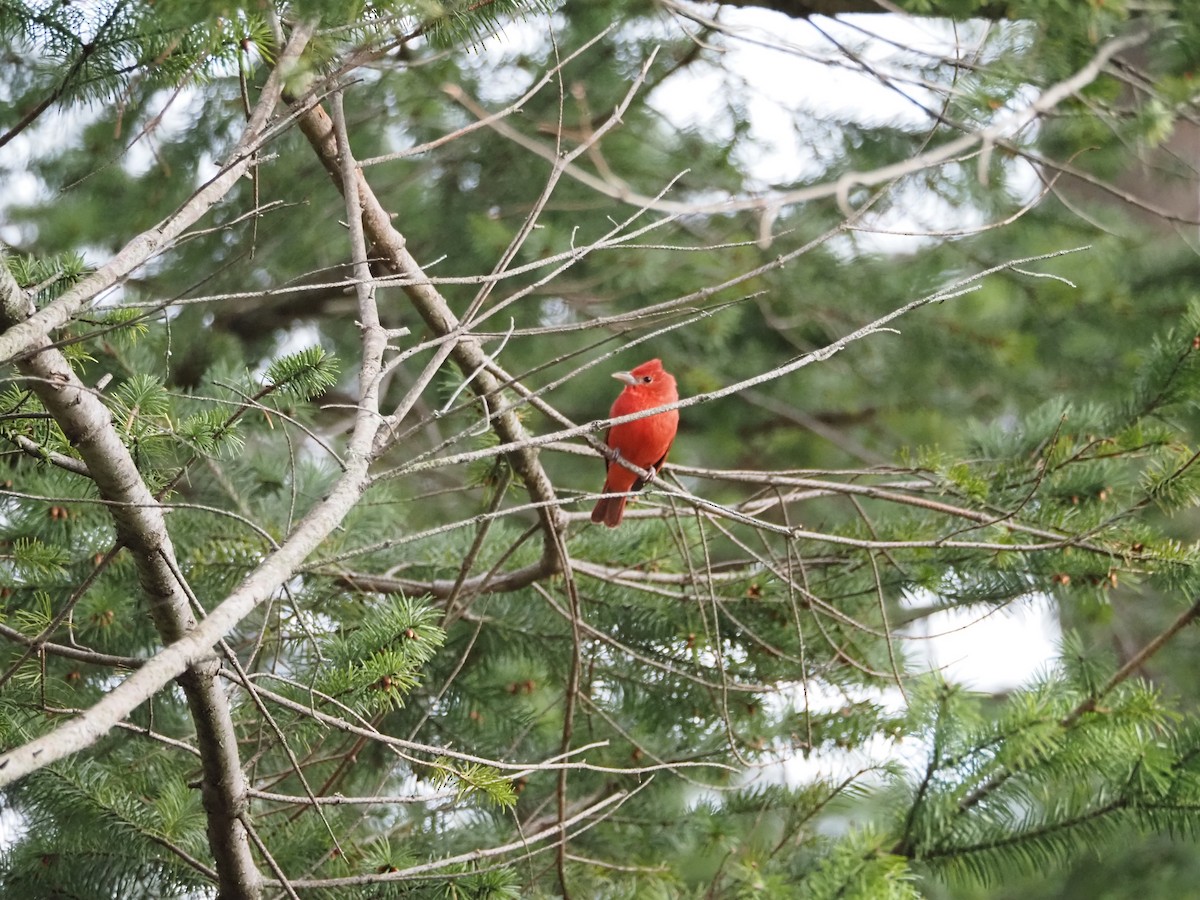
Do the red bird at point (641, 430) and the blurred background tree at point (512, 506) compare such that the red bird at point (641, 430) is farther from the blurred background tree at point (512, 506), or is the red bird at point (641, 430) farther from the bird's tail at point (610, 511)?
the blurred background tree at point (512, 506)

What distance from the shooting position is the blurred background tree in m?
2.01

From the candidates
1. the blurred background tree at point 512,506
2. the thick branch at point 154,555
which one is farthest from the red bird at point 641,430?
the thick branch at point 154,555

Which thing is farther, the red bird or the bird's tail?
the red bird

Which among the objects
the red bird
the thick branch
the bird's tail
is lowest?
the thick branch

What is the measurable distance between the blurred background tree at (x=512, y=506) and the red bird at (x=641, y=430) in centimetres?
42

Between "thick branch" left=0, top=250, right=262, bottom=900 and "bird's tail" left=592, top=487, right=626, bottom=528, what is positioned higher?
"bird's tail" left=592, top=487, right=626, bottom=528

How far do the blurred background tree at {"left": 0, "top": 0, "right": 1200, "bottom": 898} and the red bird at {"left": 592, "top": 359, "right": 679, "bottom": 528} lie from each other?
0.42 meters

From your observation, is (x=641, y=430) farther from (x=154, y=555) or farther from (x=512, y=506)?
(x=154, y=555)

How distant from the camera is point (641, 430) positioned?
4.09 m

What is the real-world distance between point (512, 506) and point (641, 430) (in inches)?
48.8

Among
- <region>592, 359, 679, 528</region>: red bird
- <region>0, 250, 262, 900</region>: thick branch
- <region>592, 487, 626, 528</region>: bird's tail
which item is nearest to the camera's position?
<region>0, 250, 262, 900</region>: thick branch

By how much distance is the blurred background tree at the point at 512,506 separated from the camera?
201 cm

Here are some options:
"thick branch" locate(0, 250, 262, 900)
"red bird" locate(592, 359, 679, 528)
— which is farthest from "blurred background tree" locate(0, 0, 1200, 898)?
"red bird" locate(592, 359, 679, 528)

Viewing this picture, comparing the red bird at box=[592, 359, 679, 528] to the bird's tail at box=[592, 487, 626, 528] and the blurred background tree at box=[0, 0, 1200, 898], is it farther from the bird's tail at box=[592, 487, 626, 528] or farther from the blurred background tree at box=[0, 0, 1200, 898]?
the blurred background tree at box=[0, 0, 1200, 898]
